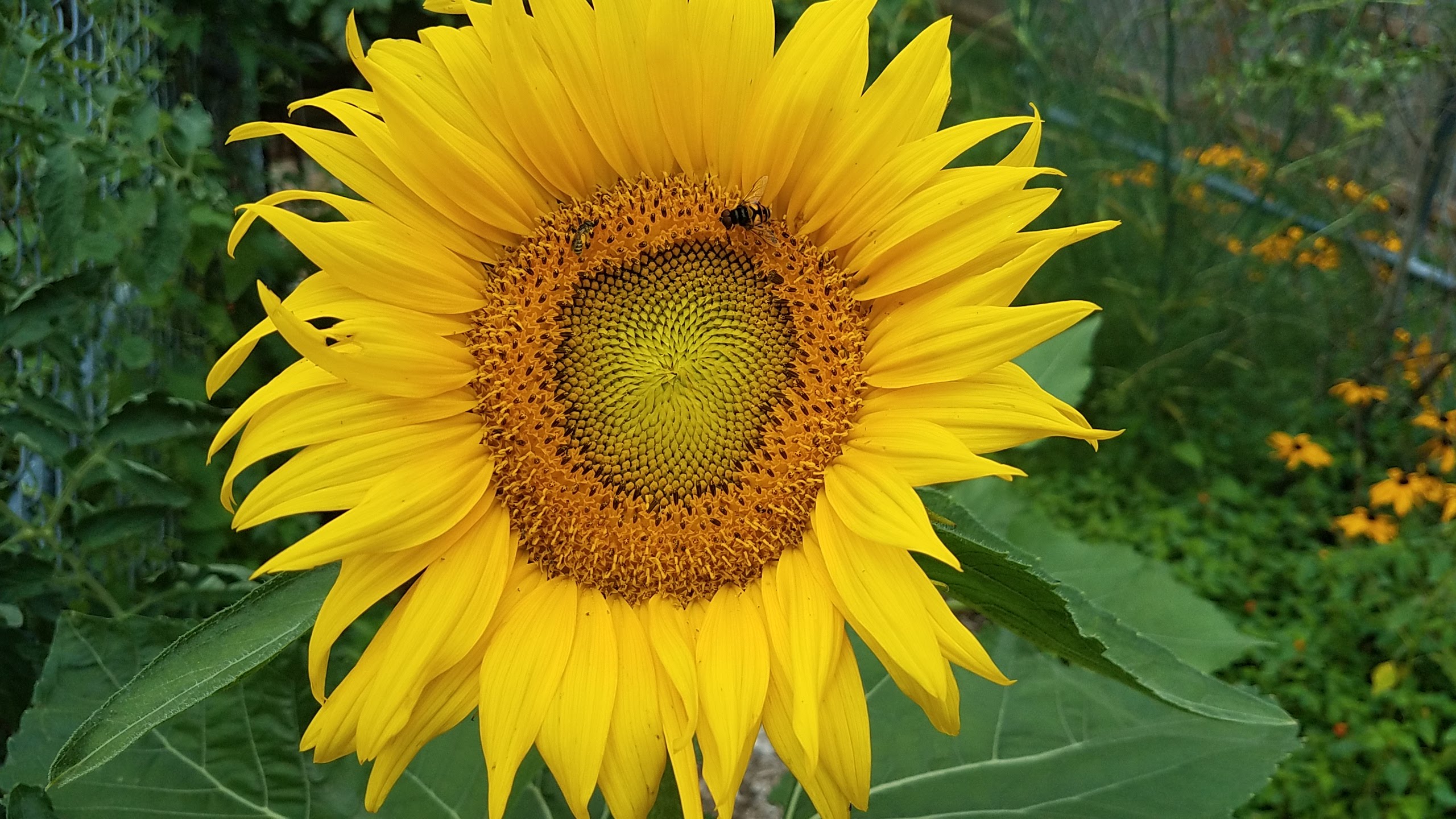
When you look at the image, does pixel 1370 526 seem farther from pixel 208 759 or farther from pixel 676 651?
pixel 208 759

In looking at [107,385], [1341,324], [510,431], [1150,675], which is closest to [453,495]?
[510,431]

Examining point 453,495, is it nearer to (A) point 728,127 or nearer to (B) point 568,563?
(B) point 568,563

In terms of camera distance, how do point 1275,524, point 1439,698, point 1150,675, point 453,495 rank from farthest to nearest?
point 1275,524, point 1439,698, point 453,495, point 1150,675

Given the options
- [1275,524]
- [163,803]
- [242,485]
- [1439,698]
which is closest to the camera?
[163,803]

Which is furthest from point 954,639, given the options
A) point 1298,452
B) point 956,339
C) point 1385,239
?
point 1385,239

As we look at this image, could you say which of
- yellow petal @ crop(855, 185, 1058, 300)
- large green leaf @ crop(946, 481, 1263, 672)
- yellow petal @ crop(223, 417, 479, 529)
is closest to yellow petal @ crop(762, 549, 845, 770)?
yellow petal @ crop(855, 185, 1058, 300)

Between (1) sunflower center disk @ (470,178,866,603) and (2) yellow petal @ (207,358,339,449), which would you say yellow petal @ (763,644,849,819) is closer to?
(1) sunflower center disk @ (470,178,866,603)
